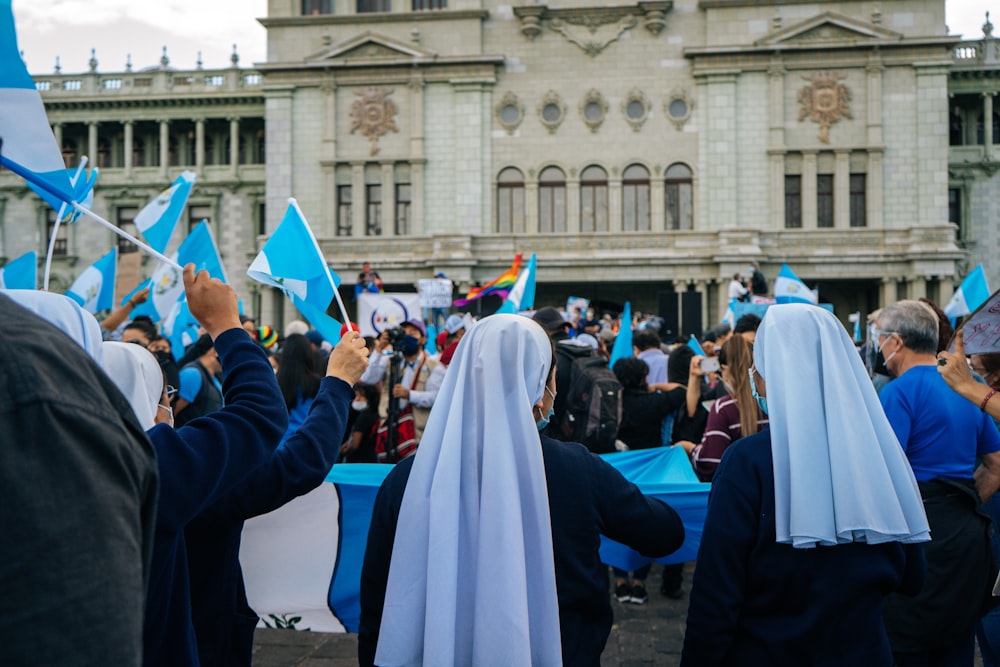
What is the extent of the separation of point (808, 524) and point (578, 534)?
2.12ft

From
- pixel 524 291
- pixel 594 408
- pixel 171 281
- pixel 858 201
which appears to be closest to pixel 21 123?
pixel 594 408

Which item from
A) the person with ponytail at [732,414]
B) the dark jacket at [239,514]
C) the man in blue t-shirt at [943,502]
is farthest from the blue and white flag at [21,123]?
the person with ponytail at [732,414]

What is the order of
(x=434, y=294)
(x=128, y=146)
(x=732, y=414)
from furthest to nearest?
(x=128, y=146) < (x=434, y=294) < (x=732, y=414)

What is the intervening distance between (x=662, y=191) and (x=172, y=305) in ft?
73.9

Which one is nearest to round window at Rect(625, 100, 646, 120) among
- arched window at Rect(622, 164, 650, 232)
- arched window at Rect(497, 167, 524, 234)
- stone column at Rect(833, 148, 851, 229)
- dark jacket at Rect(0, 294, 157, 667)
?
arched window at Rect(622, 164, 650, 232)

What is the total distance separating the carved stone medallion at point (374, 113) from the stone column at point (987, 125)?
21076 mm

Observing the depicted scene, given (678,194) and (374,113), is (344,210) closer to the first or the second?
(374,113)

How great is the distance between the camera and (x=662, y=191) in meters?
30.3

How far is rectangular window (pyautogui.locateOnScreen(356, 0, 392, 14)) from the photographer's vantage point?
105ft

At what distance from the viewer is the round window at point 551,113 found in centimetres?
3080

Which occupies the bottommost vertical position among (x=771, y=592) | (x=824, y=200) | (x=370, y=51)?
(x=771, y=592)

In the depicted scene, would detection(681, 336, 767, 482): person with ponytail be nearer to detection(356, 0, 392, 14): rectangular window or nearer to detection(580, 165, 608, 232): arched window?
detection(580, 165, 608, 232): arched window

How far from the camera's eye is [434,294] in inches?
615

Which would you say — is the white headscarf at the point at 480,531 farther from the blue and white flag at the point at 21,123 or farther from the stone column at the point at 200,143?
the stone column at the point at 200,143
